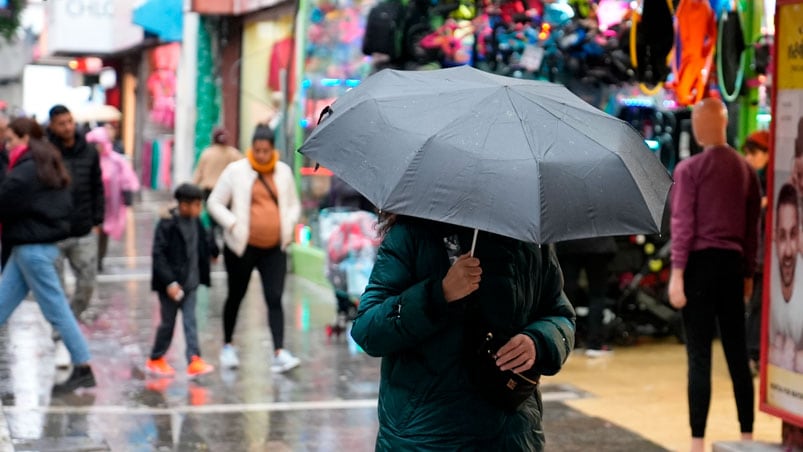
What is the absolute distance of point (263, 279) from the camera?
→ 9.85 metres

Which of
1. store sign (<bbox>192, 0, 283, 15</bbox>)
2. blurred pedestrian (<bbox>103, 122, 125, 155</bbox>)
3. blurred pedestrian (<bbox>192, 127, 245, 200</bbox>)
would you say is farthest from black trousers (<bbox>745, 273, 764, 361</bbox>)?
blurred pedestrian (<bbox>103, 122, 125, 155</bbox>)

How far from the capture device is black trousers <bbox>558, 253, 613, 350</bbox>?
10.6 meters

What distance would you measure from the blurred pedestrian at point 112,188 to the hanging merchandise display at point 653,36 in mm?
7123

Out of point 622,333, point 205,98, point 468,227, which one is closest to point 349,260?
point 622,333

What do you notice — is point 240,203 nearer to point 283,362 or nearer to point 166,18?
point 283,362

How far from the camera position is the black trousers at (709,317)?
6953 mm

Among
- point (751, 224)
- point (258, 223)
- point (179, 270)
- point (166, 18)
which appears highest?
point (166, 18)

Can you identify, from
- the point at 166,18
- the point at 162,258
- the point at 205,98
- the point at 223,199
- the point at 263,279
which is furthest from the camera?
the point at 166,18

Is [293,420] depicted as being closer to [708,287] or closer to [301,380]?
[301,380]

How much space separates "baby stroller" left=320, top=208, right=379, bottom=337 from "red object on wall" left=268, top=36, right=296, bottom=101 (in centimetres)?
512

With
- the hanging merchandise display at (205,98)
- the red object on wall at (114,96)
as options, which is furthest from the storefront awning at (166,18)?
the red object on wall at (114,96)

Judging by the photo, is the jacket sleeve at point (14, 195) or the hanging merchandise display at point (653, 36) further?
the hanging merchandise display at point (653, 36)

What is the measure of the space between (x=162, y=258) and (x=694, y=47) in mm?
Result: 3991

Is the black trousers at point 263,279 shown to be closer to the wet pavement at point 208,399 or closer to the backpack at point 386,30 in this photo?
the wet pavement at point 208,399
